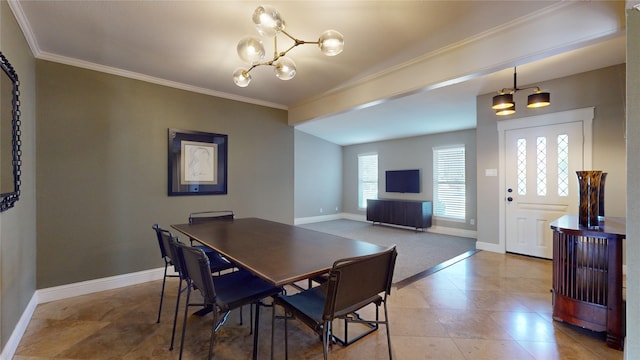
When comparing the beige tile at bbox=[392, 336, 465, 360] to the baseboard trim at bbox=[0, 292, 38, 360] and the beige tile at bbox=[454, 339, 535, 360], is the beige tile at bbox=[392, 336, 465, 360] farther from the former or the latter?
the baseboard trim at bbox=[0, 292, 38, 360]

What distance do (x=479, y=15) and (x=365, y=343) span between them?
2576mm

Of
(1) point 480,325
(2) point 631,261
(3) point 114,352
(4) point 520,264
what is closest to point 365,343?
(1) point 480,325

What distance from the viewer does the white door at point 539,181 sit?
3594 millimetres

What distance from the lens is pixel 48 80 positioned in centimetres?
261

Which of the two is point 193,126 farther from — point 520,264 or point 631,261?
point 520,264

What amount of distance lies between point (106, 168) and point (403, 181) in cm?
583

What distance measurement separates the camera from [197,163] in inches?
137

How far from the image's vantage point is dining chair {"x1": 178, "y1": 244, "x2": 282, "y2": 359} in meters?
1.49

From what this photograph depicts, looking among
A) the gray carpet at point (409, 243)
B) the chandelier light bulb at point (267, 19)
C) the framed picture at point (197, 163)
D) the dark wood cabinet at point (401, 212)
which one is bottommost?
the gray carpet at point (409, 243)

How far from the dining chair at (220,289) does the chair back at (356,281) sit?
1.80 ft

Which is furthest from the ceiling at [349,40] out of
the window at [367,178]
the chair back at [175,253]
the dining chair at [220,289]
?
→ the window at [367,178]

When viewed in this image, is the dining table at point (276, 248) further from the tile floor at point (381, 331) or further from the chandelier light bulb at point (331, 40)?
the chandelier light bulb at point (331, 40)

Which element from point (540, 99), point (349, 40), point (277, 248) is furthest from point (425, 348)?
point (540, 99)

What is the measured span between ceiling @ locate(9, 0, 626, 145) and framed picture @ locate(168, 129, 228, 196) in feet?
2.11
